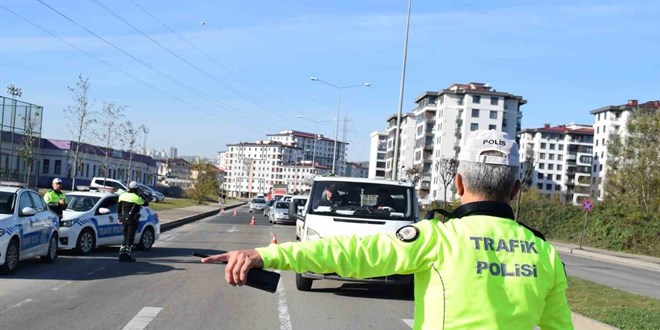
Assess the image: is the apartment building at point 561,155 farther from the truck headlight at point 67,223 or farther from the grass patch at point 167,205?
the truck headlight at point 67,223

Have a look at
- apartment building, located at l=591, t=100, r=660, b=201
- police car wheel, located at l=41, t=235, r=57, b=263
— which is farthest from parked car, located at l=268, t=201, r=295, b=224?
apartment building, located at l=591, t=100, r=660, b=201

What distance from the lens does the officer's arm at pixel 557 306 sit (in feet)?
9.16

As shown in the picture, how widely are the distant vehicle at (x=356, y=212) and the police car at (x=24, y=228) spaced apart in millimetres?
5075

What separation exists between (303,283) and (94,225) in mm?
7113

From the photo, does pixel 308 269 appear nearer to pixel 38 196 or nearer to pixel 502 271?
pixel 502 271

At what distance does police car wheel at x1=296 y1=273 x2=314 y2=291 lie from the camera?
12.0m

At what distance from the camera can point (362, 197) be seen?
13.0m

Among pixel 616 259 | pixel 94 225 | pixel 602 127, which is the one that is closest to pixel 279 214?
pixel 616 259

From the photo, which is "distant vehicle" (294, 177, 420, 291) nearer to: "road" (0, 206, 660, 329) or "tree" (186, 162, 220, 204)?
"road" (0, 206, 660, 329)

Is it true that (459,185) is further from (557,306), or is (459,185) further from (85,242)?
(85,242)

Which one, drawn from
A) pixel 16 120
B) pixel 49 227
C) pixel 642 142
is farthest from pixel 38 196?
pixel 642 142

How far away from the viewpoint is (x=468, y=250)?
2.65 metres

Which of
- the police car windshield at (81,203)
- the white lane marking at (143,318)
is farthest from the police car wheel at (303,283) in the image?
the police car windshield at (81,203)

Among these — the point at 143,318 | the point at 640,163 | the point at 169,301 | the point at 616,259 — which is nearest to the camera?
the point at 143,318
